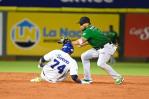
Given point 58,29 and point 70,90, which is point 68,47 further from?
point 58,29

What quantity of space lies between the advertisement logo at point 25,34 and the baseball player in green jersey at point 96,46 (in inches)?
332

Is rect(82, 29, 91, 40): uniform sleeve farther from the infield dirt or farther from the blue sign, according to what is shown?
the blue sign

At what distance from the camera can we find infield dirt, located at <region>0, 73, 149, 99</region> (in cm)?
977

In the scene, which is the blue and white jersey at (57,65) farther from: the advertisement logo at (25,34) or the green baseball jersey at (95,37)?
the advertisement logo at (25,34)

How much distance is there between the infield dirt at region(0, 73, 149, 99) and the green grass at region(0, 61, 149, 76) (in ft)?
11.1

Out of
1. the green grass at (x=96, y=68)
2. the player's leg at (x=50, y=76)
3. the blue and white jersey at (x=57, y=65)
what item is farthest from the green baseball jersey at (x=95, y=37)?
the green grass at (x=96, y=68)

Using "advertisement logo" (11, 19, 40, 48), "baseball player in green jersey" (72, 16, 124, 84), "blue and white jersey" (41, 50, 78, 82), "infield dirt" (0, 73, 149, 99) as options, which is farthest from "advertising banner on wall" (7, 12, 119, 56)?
"blue and white jersey" (41, 50, 78, 82)

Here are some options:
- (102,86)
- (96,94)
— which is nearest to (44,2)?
(102,86)

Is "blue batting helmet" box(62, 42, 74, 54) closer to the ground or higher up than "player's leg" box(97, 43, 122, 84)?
higher up

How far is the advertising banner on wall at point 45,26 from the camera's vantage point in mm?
20453

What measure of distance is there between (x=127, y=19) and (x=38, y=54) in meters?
3.69

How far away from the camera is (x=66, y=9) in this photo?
19781 millimetres

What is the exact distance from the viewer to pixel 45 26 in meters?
20.5

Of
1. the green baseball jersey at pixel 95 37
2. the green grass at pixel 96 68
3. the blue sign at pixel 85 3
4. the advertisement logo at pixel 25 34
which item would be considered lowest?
the green grass at pixel 96 68
